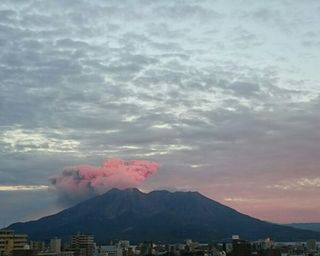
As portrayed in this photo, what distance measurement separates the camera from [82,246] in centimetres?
10556

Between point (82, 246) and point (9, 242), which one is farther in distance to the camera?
point (82, 246)

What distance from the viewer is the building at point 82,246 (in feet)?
323

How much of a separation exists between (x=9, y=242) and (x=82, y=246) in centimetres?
2580

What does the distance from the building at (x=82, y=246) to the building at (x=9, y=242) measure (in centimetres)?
1351

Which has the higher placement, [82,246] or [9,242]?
[9,242]

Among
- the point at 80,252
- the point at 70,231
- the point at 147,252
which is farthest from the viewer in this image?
the point at 70,231

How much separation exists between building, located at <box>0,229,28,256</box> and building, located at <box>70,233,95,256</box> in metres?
13.5

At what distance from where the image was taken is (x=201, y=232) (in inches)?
7657

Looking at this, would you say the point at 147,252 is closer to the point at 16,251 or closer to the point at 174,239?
the point at 16,251

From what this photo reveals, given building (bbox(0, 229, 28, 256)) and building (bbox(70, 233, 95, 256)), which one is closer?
building (bbox(0, 229, 28, 256))

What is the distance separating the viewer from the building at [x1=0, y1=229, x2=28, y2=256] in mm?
79369

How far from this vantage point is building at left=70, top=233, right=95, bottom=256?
323ft

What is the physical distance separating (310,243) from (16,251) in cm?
6763

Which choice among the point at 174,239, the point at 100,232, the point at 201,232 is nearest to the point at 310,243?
the point at 174,239
